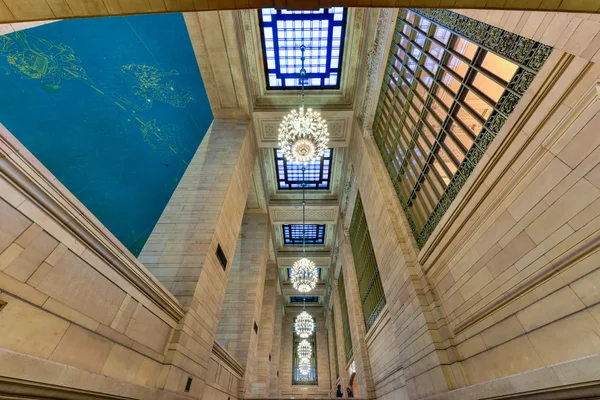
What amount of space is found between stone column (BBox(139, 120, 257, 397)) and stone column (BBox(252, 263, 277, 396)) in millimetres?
7734

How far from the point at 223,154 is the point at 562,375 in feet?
25.2

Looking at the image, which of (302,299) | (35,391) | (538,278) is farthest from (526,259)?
(302,299)

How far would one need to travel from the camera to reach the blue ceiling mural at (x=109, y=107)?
140 inches

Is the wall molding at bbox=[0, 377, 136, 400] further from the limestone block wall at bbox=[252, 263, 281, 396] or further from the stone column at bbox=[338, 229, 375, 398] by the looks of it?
the limestone block wall at bbox=[252, 263, 281, 396]

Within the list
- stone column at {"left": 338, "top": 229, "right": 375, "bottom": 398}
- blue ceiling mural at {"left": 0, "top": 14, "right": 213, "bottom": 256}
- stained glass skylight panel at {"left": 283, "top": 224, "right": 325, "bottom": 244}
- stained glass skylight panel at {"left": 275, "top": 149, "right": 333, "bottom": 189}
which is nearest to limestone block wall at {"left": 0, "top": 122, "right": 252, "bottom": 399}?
blue ceiling mural at {"left": 0, "top": 14, "right": 213, "bottom": 256}

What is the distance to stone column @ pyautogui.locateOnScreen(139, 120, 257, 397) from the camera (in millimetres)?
4312

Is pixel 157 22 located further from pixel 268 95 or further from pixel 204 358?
pixel 204 358

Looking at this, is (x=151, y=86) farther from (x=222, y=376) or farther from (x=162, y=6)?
(x=222, y=376)

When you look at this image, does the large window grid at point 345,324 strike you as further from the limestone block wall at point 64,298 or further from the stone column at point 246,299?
the limestone block wall at point 64,298

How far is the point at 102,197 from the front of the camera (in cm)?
470

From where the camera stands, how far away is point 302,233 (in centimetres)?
1541

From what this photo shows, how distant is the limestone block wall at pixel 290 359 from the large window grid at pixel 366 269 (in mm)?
11784

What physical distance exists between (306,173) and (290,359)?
15.0 metres

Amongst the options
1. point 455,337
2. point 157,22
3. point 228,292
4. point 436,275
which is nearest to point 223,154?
point 157,22
